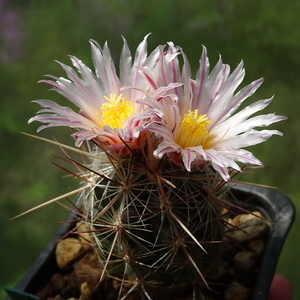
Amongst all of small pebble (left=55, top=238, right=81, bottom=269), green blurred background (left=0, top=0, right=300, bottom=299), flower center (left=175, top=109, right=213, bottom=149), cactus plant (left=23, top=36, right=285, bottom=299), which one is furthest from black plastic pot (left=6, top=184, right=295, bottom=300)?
green blurred background (left=0, top=0, right=300, bottom=299)

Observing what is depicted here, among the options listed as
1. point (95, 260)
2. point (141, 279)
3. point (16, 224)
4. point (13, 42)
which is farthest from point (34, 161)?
point (141, 279)

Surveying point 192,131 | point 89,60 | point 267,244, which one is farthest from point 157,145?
point 89,60

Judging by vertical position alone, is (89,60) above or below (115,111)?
above

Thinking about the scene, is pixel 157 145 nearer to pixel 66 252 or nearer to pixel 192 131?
pixel 192 131

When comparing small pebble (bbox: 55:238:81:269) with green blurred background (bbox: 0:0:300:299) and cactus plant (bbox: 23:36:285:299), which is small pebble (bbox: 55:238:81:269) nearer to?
cactus plant (bbox: 23:36:285:299)

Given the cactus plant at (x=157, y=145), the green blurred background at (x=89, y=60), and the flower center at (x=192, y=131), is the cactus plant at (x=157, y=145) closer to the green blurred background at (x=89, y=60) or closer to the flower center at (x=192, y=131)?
the flower center at (x=192, y=131)

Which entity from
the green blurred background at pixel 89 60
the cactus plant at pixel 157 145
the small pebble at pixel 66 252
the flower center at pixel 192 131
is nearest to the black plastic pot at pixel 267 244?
the small pebble at pixel 66 252
